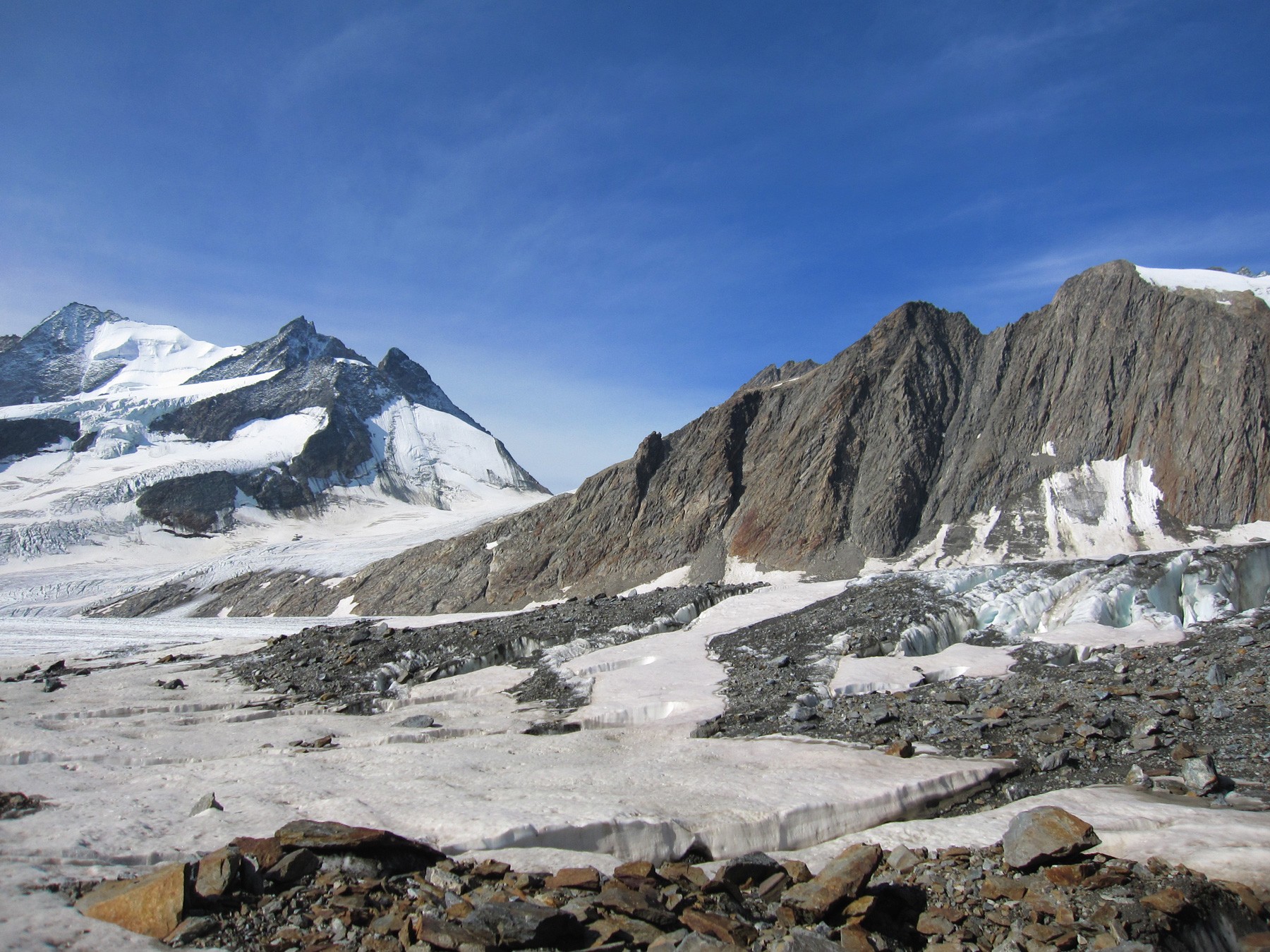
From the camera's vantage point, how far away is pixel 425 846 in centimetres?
884

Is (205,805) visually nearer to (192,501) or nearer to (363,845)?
(363,845)

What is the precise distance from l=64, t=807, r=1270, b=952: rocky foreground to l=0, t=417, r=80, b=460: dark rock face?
178 m

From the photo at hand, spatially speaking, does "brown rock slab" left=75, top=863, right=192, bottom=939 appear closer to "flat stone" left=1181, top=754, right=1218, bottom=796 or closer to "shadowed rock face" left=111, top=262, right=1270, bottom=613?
"flat stone" left=1181, top=754, right=1218, bottom=796

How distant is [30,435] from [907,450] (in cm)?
16456

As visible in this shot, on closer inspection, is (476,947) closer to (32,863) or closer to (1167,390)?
→ (32,863)

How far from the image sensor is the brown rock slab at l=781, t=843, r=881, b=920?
7.99 metres

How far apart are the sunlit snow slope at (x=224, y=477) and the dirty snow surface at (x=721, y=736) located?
205ft

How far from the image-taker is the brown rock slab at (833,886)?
7992 millimetres

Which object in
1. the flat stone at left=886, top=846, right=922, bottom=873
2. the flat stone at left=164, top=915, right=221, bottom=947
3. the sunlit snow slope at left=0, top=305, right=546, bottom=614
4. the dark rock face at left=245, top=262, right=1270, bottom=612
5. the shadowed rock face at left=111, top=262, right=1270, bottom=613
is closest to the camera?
the flat stone at left=164, top=915, right=221, bottom=947

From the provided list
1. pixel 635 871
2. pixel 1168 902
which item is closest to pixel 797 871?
pixel 635 871

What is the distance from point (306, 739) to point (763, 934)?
13063 millimetres

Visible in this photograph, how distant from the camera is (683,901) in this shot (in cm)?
804

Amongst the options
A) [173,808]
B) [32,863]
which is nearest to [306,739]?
Result: [173,808]

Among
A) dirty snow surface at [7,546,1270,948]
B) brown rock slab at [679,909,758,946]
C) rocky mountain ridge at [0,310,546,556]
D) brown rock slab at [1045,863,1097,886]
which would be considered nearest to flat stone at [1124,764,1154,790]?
dirty snow surface at [7,546,1270,948]
